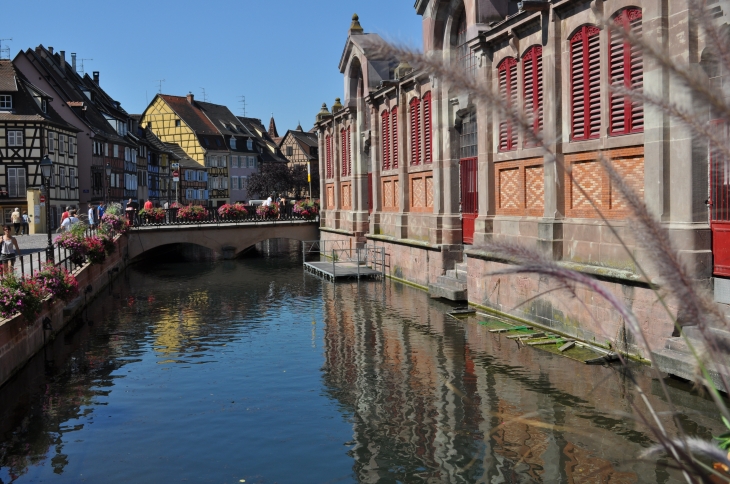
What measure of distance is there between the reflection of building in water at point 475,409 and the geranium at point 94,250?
9.90m

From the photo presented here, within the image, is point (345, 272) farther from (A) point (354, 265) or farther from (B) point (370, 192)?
(B) point (370, 192)

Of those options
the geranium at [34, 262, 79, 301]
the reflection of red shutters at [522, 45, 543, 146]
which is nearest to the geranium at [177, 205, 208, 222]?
the geranium at [34, 262, 79, 301]

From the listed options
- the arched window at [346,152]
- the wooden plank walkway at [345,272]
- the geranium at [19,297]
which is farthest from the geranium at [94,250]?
the arched window at [346,152]

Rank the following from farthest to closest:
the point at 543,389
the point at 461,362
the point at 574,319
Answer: the point at 574,319 → the point at 461,362 → the point at 543,389

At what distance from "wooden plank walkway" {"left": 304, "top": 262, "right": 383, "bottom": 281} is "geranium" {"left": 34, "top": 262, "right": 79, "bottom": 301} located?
466 inches

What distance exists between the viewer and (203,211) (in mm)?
40812

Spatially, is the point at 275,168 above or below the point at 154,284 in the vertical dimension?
above

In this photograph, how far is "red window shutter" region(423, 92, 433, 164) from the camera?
25.9m

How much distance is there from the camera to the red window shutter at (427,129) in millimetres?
25938

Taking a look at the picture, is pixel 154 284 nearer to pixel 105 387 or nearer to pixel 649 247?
pixel 105 387

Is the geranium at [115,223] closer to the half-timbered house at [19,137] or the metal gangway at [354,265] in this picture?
→ the metal gangway at [354,265]

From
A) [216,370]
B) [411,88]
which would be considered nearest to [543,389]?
[216,370]

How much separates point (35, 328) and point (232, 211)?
83.8ft

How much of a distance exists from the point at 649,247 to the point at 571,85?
14503 millimetres
